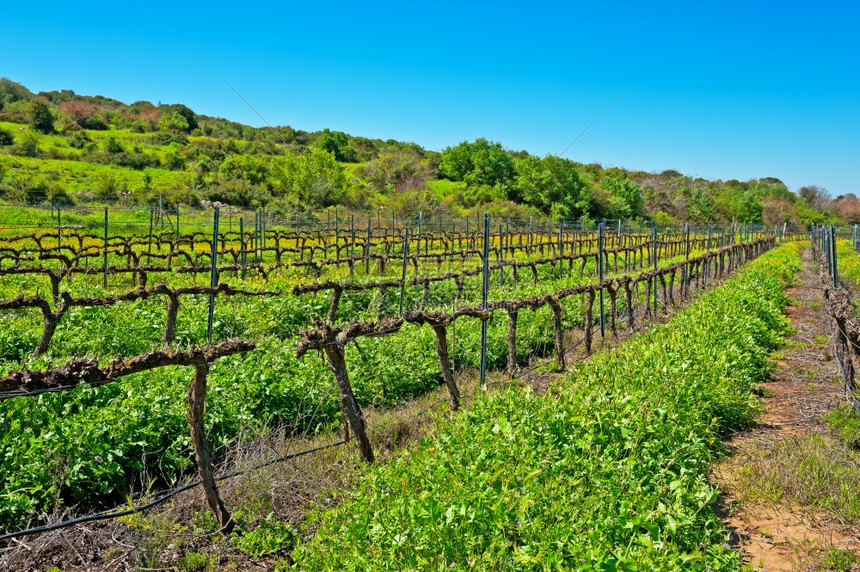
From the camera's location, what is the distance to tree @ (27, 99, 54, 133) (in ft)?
242

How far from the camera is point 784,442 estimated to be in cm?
645

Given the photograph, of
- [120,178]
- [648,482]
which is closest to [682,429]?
[648,482]

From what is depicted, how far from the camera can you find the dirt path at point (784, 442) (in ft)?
15.3

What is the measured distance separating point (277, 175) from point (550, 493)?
62.5 m

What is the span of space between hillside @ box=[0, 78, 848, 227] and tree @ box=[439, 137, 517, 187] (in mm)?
145

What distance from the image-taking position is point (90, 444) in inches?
204

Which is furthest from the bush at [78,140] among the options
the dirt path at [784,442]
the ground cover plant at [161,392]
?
the dirt path at [784,442]

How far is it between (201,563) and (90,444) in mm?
1532

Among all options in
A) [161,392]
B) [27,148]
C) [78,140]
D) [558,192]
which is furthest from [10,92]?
[161,392]

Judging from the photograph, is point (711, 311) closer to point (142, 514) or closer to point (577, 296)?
point (577, 296)

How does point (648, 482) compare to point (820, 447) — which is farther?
point (820, 447)

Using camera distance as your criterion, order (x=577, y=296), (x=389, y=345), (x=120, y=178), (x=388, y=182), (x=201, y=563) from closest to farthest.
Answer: (x=201, y=563) < (x=389, y=345) < (x=577, y=296) < (x=120, y=178) < (x=388, y=182)

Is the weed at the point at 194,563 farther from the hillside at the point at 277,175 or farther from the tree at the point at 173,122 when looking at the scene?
the tree at the point at 173,122

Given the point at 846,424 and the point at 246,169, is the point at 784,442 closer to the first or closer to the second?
the point at 846,424
